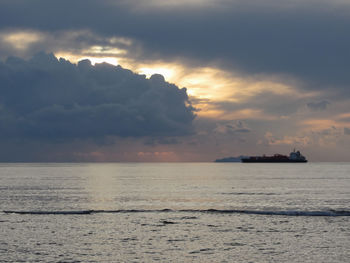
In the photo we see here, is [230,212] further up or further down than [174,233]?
further down

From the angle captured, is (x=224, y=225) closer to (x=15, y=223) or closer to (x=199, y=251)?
(x=199, y=251)

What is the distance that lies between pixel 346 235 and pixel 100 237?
23282 mm

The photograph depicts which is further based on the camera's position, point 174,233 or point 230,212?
point 230,212

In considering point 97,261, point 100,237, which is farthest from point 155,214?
point 97,261

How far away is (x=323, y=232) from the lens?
41.6 m

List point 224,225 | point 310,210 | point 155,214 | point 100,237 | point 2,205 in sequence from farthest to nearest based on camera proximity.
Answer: point 2,205, point 310,210, point 155,214, point 224,225, point 100,237

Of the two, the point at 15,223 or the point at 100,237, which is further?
the point at 15,223

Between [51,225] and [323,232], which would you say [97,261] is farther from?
[323,232]

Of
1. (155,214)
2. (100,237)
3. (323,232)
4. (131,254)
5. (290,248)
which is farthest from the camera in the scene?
(155,214)

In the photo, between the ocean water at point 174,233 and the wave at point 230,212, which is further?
the wave at point 230,212

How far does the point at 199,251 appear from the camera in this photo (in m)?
32.9

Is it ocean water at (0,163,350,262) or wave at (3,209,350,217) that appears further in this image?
wave at (3,209,350,217)

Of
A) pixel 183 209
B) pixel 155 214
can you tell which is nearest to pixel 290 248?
pixel 155 214

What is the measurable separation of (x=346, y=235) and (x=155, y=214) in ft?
79.0
